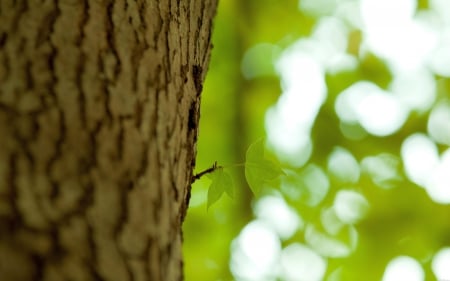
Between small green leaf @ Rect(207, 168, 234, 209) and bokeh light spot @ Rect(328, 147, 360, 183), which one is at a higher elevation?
bokeh light spot @ Rect(328, 147, 360, 183)

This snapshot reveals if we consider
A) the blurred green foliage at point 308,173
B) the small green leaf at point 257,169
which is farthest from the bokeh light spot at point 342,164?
the small green leaf at point 257,169

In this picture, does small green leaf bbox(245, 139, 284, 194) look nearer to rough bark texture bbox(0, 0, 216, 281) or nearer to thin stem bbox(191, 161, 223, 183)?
thin stem bbox(191, 161, 223, 183)

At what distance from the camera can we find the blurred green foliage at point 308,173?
18.0 feet

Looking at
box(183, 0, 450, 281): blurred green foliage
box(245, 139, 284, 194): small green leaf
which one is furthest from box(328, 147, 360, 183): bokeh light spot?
box(245, 139, 284, 194): small green leaf

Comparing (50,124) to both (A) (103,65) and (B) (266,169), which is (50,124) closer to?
(A) (103,65)

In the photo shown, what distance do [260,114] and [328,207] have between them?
1163 mm

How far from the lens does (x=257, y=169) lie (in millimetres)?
1909

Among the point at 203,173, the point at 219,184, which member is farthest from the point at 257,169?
the point at 203,173

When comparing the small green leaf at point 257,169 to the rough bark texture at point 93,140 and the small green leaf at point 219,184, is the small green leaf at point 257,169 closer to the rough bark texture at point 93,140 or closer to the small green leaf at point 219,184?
the small green leaf at point 219,184

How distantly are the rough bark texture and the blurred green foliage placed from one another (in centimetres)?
372

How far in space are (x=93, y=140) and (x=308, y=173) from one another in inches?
195

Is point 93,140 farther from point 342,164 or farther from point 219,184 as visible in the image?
point 342,164

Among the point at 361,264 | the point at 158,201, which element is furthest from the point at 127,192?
the point at 361,264

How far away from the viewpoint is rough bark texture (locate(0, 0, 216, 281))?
39.8 inches
